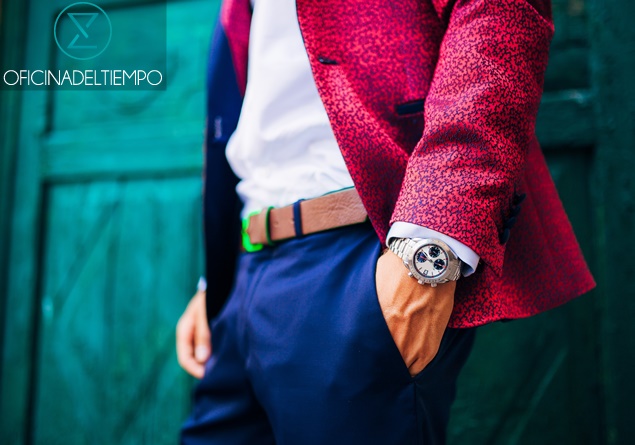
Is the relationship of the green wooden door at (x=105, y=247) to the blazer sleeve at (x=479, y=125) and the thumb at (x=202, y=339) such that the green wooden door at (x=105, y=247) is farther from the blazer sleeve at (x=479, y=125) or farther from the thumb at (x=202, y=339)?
the blazer sleeve at (x=479, y=125)

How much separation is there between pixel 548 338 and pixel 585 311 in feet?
0.42

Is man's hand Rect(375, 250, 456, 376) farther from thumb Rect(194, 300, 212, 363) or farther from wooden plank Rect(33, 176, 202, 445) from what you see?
wooden plank Rect(33, 176, 202, 445)

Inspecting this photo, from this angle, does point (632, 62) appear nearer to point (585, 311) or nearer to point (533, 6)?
point (585, 311)

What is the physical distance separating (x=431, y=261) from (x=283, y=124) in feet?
1.40

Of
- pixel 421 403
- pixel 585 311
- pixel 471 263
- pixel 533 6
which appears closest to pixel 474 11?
pixel 533 6

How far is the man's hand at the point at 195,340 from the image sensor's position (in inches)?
47.8

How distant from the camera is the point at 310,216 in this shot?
2.78 ft

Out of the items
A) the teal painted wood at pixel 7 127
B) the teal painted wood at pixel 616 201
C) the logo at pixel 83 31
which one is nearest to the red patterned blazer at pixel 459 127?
the teal painted wood at pixel 616 201

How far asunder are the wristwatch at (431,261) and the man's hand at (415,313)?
0.02 meters

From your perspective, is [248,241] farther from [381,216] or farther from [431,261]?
[431,261]

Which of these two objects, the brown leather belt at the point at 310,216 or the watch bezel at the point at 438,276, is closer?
the watch bezel at the point at 438,276

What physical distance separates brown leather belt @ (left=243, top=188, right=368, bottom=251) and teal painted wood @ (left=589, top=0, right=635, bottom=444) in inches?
36.3

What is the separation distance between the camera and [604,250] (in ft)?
4.46

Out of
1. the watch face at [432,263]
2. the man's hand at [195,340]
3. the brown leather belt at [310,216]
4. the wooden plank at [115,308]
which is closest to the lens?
the watch face at [432,263]
